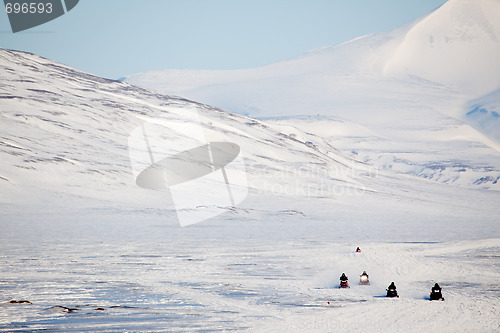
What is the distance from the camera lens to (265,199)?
10862 centimetres

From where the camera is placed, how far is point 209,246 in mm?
45812

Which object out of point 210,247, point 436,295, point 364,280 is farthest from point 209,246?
point 436,295

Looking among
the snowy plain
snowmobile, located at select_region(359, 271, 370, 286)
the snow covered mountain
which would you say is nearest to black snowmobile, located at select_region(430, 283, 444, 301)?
the snowy plain

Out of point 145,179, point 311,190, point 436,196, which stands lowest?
point 436,196

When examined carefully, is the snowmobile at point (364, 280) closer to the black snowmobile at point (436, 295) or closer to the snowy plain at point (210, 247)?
the snowy plain at point (210, 247)

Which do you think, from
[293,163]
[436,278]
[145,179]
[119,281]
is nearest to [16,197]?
[145,179]

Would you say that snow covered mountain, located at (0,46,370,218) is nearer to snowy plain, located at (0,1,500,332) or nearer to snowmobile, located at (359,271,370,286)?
snowy plain, located at (0,1,500,332)

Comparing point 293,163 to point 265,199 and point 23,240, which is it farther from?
point 23,240

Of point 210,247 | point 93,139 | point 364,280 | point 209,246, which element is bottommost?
point 209,246

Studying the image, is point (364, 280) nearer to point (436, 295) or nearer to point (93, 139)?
point (436, 295)

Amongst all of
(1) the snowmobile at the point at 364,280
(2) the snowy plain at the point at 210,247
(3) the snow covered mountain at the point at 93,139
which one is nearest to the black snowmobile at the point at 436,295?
(2) the snowy plain at the point at 210,247

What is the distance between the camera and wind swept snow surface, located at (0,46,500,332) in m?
20.7

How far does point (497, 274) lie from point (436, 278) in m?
3.91

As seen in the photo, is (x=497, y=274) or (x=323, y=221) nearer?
(x=497, y=274)
